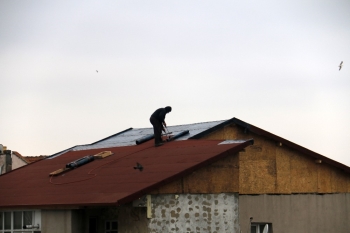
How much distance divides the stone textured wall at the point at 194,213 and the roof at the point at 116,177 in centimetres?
63

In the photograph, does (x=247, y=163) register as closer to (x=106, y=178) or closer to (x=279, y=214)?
(x=279, y=214)

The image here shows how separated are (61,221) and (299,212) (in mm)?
8539

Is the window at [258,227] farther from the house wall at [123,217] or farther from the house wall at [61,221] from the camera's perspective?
the house wall at [61,221]

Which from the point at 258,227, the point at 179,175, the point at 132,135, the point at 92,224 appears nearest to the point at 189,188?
the point at 179,175

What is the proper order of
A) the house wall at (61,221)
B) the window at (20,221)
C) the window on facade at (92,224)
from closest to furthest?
the house wall at (61,221)
the window at (20,221)
the window on facade at (92,224)

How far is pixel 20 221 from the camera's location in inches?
762

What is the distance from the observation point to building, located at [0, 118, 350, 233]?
1816 centimetres

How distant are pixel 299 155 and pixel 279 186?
1278 millimetres

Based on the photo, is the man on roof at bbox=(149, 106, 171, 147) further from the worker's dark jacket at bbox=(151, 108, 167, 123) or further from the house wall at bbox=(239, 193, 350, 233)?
the house wall at bbox=(239, 193, 350, 233)

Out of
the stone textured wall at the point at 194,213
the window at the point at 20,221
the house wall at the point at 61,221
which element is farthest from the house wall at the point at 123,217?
the window at the point at 20,221

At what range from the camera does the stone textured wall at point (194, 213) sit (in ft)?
59.3

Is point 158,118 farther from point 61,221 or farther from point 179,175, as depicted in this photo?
point 61,221

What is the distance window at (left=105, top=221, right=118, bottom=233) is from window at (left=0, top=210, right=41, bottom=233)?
1786 millimetres

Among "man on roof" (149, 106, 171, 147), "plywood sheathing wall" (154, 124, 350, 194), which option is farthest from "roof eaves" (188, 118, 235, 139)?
"man on roof" (149, 106, 171, 147)
